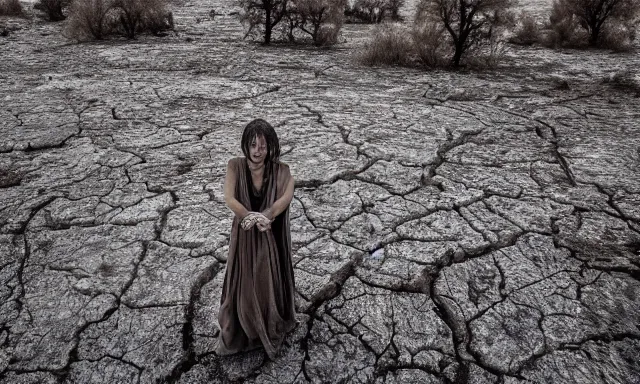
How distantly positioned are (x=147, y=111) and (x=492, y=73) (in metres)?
4.85

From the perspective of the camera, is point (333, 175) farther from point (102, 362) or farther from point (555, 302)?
point (102, 362)

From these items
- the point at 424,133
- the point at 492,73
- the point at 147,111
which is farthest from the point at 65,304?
the point at 492,73

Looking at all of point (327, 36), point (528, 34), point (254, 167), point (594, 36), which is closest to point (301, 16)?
point (327, 36)

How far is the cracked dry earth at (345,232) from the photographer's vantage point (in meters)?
2.14

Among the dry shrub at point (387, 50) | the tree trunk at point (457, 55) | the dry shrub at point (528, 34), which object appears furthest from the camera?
the dry shrub at point (528, 34)

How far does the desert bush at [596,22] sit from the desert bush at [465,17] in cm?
233

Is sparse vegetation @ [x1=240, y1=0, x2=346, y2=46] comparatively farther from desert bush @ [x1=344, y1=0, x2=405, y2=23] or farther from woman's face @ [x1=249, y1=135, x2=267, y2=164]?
woman's face @ [x1=249, y1=135, x2=267, y2=164]

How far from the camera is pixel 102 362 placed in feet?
6.91

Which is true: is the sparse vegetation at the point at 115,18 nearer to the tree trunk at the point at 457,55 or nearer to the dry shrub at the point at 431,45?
the dry shrub at the point at 431,45

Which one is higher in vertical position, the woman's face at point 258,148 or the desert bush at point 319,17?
the desert bush at point 319,17

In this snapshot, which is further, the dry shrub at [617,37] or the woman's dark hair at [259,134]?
the dry shrub at [617,37]

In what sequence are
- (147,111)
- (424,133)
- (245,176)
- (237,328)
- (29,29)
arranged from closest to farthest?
1. (245,176)
2. (237,328)
3. (424,133)
4. (147,111)
5. (29,29)

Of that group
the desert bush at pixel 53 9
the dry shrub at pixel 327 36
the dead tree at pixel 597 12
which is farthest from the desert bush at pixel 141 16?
the dead tree at pixel 597 12

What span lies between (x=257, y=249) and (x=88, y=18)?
27.5ft
